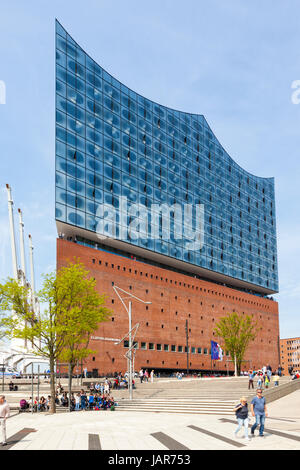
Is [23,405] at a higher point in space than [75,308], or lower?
lower

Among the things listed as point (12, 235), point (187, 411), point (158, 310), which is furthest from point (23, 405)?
point (12, 235)

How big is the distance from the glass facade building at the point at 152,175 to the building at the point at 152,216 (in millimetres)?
200

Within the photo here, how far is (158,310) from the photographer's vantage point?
78062 mm

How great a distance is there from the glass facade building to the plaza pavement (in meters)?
44.0

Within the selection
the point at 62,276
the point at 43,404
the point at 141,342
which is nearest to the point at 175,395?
the point at 43,404

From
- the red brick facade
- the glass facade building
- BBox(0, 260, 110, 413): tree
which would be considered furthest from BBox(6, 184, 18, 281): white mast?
BBox(0, 260, 110, 413): tree

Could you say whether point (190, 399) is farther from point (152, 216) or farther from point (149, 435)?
point (152, 216)

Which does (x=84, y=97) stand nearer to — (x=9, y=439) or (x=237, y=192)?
(x=237, y=192)

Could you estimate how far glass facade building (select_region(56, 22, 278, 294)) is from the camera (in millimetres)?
68562

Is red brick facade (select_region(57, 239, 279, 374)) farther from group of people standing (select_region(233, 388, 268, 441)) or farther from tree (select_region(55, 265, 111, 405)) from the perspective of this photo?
group of people standing (select_region(233, 388, 268, 441))

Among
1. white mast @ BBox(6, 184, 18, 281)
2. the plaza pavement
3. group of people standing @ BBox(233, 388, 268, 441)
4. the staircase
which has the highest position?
white mast @ BBox(6, 184, 18, 281)

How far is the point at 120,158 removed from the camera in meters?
76.7

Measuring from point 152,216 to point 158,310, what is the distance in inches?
590

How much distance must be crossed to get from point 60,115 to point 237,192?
52.8 m
